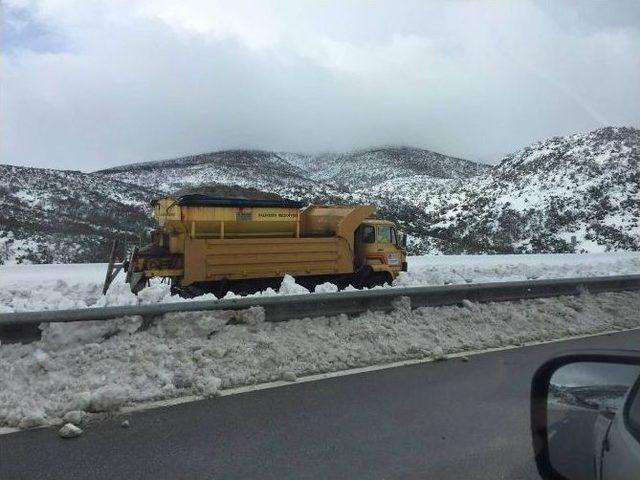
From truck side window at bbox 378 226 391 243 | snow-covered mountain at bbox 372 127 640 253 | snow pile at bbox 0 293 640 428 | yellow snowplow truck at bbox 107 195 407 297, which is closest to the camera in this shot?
snow pile at bbox 0 293 640 428

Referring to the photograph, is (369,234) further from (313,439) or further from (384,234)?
(313,439)

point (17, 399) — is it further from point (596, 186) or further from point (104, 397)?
point (596, 186)

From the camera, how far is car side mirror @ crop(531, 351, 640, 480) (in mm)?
2131

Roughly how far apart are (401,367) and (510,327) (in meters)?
3.10

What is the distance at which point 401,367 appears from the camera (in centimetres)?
758

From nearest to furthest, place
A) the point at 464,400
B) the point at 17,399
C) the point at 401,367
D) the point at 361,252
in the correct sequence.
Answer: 1. the point at 17,399
2. the point at 464,400
3. the point at 401,367
4. the point at 361,252

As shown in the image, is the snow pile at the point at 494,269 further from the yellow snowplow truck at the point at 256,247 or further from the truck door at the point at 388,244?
the yellow snowplow truck at the point at 256,247

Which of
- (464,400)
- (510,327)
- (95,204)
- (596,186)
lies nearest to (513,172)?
(596,186)

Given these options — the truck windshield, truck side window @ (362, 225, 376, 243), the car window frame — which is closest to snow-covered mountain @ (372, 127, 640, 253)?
the truck windshield

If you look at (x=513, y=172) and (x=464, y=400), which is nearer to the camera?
(x=464, y=400)

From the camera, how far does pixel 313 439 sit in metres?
5.14

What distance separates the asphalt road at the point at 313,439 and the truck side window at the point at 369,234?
34.1ft

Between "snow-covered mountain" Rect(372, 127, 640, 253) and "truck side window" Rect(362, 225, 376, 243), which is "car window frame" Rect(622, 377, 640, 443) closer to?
"truck side window" Rect(362, 225, 376, 243)

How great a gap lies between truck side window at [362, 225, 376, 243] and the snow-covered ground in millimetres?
1373
